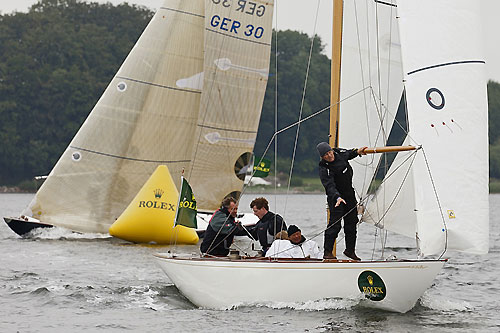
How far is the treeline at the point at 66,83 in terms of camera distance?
5597cm

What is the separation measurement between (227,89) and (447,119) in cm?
1185

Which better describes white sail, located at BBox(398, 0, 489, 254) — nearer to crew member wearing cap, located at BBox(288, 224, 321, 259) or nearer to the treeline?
crew member wearing cap, located at BBox(288, 224, 321, 259)

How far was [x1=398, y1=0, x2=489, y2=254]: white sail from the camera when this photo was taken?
991 centimetres

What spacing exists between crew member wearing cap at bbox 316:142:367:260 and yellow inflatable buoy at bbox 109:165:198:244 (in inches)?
343

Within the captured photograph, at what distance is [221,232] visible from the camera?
11398 mm

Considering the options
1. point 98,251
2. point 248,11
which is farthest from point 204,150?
point 98,251

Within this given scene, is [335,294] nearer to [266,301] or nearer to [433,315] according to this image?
[266,301]

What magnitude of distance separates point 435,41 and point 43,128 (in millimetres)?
49024

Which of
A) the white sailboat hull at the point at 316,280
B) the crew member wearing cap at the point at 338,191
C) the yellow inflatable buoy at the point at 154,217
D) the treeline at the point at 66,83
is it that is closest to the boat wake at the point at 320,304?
the white sailboat hull at the point at 316,280

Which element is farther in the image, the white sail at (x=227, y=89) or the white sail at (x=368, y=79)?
the white sail at (x=227, y=89)

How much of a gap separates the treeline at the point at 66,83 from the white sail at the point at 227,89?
34.7 meters

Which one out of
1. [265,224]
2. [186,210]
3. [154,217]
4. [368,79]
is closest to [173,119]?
[154,217]

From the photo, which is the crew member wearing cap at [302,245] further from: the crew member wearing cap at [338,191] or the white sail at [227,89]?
the white sail at [227,89]

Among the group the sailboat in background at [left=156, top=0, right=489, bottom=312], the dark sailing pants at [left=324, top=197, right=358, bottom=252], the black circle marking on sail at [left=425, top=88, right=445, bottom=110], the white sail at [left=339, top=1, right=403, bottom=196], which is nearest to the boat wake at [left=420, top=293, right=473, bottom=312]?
the sailboat in background at [left=156, top=0, right=489, bottom=312]
